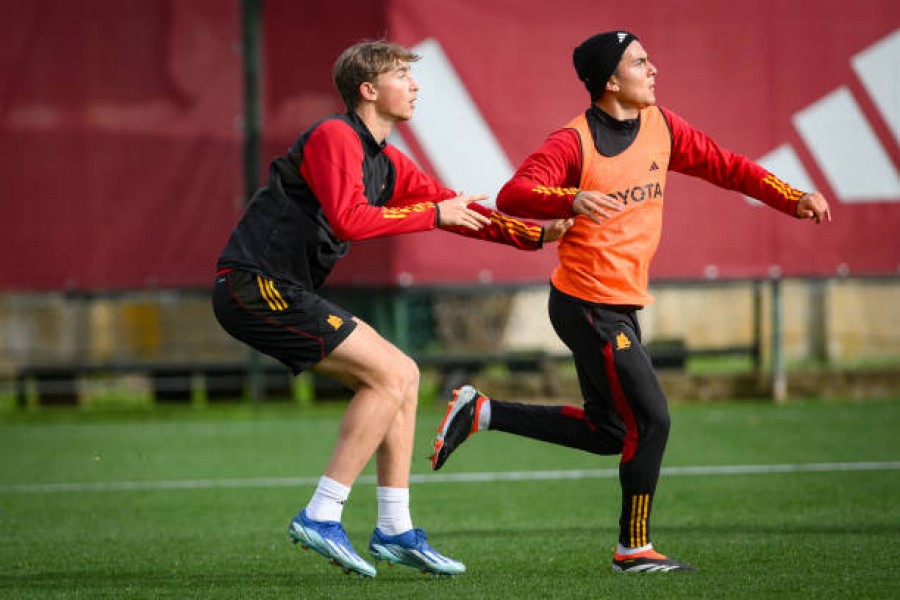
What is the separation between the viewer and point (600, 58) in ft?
17.9

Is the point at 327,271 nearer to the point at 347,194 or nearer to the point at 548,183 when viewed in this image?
the point at 347,194

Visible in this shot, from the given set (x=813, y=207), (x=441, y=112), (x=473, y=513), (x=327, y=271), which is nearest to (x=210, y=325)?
(x=441, y=112)

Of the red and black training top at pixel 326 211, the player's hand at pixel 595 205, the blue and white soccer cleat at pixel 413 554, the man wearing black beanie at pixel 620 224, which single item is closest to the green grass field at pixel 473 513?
the blue and white soccer cleat at pixel 413 554

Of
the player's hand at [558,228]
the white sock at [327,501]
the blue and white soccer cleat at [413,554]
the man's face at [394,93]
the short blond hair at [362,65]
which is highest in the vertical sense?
the short blond hair at [362,65]

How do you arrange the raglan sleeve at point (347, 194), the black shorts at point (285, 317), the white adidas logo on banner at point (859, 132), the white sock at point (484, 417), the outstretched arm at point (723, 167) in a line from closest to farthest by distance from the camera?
the raglan sleeve at point (347, 194), the black shorts at point (285, 317), the outstretched arm at point (723, 167), the white sock at point (484, 417), the white adidas logo on banner at point (859, 132)

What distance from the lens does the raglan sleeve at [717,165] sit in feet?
18.2

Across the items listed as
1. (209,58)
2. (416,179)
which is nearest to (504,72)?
(209,58)

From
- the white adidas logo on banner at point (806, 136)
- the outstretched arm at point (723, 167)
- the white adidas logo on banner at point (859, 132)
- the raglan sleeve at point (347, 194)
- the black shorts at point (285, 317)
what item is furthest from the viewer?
the white adidas logo on banner at point (859, 132)

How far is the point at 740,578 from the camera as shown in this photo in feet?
16.1

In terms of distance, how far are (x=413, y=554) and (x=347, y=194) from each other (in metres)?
1.28

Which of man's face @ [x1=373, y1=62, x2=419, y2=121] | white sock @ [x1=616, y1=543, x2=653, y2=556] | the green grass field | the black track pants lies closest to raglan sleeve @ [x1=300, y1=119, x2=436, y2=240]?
man's face @ [x1=373, y1=62, x2=419, y2=121]

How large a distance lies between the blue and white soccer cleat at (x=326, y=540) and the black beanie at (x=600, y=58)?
1.88 m

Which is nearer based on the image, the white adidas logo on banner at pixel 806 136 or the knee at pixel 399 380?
the knee at pixel 399 380

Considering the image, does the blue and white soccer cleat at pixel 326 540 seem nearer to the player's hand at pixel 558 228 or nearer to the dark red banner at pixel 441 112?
the player's hand at pixel 558 228
